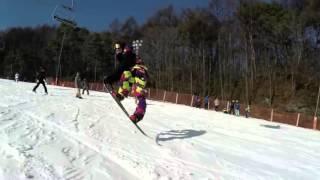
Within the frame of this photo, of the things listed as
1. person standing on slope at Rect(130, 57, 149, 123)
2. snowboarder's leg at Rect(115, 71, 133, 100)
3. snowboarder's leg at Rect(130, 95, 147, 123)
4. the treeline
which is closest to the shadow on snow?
snowboarder's leg at Rect(130, 95, 147, 123)

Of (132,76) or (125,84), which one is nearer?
(132,76)

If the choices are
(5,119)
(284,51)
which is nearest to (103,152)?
(5,119)

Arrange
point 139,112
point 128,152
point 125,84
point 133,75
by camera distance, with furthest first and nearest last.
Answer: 1. point 125,84
2. point 133,75
3. point 139,112
4. point 128,152

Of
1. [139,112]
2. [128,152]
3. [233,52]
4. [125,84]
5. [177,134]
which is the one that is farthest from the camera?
[233,52]

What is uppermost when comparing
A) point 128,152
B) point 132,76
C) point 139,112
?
point 132,76

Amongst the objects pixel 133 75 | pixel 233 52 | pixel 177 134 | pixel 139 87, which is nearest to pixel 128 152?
pixel 139 87

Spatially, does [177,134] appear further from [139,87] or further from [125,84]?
[125,84]

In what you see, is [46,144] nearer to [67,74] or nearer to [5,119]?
[5,119]

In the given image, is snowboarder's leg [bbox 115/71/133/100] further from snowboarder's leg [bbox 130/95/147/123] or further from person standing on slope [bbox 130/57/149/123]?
snowboarder's leg [bbox 130/95/147/123]

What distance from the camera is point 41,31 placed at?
Answer: 132 m

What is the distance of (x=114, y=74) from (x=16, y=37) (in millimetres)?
123530

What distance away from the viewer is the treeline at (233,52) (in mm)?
56375

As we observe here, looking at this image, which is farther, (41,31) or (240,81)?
(41,31)

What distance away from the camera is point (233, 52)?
69.1m
